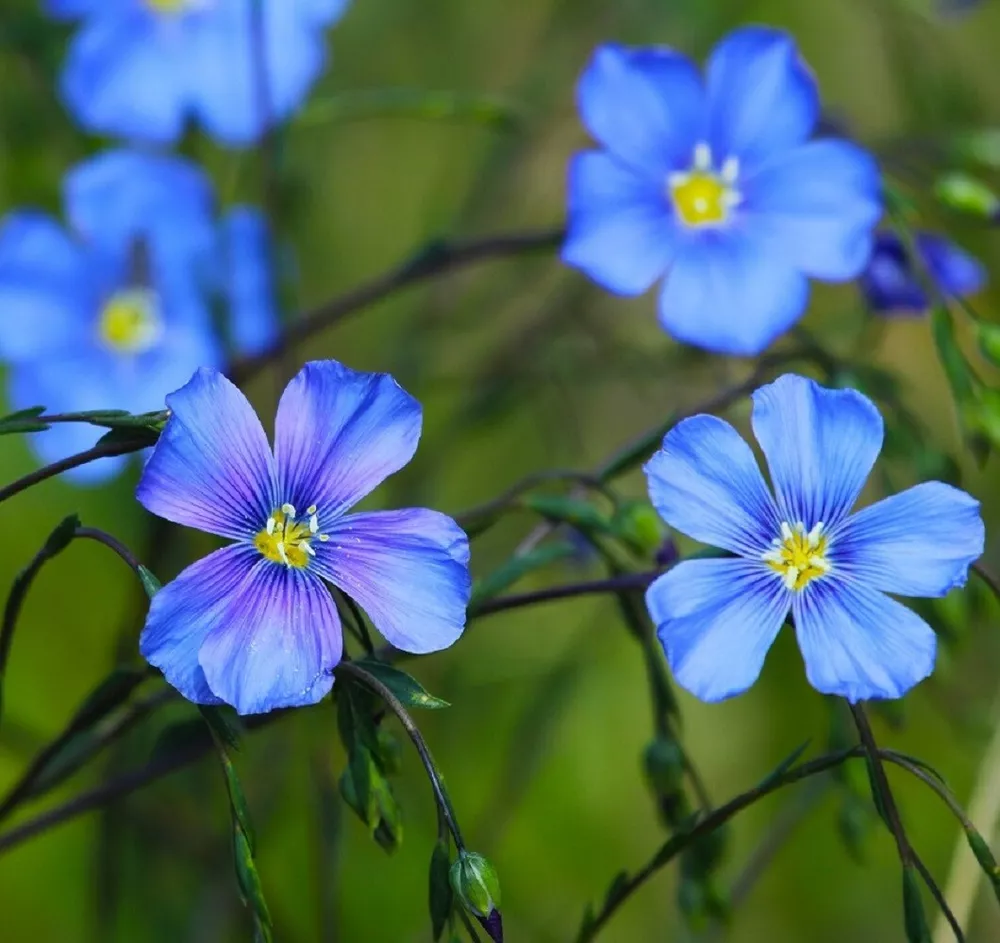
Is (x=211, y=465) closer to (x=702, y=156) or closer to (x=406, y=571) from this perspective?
(x=406, y=571)

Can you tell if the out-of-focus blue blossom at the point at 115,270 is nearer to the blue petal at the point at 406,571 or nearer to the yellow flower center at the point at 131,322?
the yellow flower center at the point at 131,322

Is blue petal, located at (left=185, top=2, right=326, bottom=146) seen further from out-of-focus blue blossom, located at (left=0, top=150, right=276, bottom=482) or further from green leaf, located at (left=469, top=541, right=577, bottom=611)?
green leaf, located at (left=469, top=541, right=577, bottom=611)

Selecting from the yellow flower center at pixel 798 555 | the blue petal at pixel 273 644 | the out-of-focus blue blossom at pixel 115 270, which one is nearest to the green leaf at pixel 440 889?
the blue petal at pixel 273 644

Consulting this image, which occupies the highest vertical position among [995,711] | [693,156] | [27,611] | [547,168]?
[693,156]

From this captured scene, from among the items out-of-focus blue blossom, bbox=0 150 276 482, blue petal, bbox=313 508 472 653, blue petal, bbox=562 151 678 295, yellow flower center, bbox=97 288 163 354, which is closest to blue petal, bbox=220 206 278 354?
out-of-focus blue blossom, bbox=0 150 276 482

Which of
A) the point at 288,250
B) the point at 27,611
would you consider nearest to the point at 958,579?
the point at 288,250

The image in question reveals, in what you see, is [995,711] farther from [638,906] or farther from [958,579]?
[958,579]
